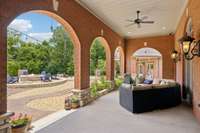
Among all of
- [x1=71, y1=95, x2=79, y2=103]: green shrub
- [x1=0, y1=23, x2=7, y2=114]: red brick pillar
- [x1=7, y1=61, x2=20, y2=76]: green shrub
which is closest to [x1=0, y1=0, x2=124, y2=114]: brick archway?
[x1=0, y1=23, x2=7, y2=114]: red brick pillar

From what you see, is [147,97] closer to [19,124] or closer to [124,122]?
[124,122]

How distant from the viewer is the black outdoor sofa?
5645 mm

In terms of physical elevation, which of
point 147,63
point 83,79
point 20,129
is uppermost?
point 147,63

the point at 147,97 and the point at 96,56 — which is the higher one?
the point at 96,56

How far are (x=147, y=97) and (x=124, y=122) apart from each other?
4.99 ft

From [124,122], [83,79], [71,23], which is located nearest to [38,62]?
[83,79]

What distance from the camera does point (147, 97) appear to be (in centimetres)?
580

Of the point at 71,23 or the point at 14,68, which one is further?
the point at 14,68

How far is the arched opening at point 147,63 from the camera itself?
13587 millimetres

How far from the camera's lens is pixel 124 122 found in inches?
184

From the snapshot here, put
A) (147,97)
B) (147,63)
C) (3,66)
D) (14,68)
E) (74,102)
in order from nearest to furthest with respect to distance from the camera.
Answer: (3,66)
(147,97)
(74,102)
(14,68)
(147,63)

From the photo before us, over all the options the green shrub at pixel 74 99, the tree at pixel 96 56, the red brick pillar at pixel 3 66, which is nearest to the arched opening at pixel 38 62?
→ the tree at pixel 96 56

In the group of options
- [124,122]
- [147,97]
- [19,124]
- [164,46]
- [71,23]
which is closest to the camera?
[19,124]

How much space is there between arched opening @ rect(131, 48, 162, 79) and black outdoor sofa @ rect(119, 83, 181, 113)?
611 cm
